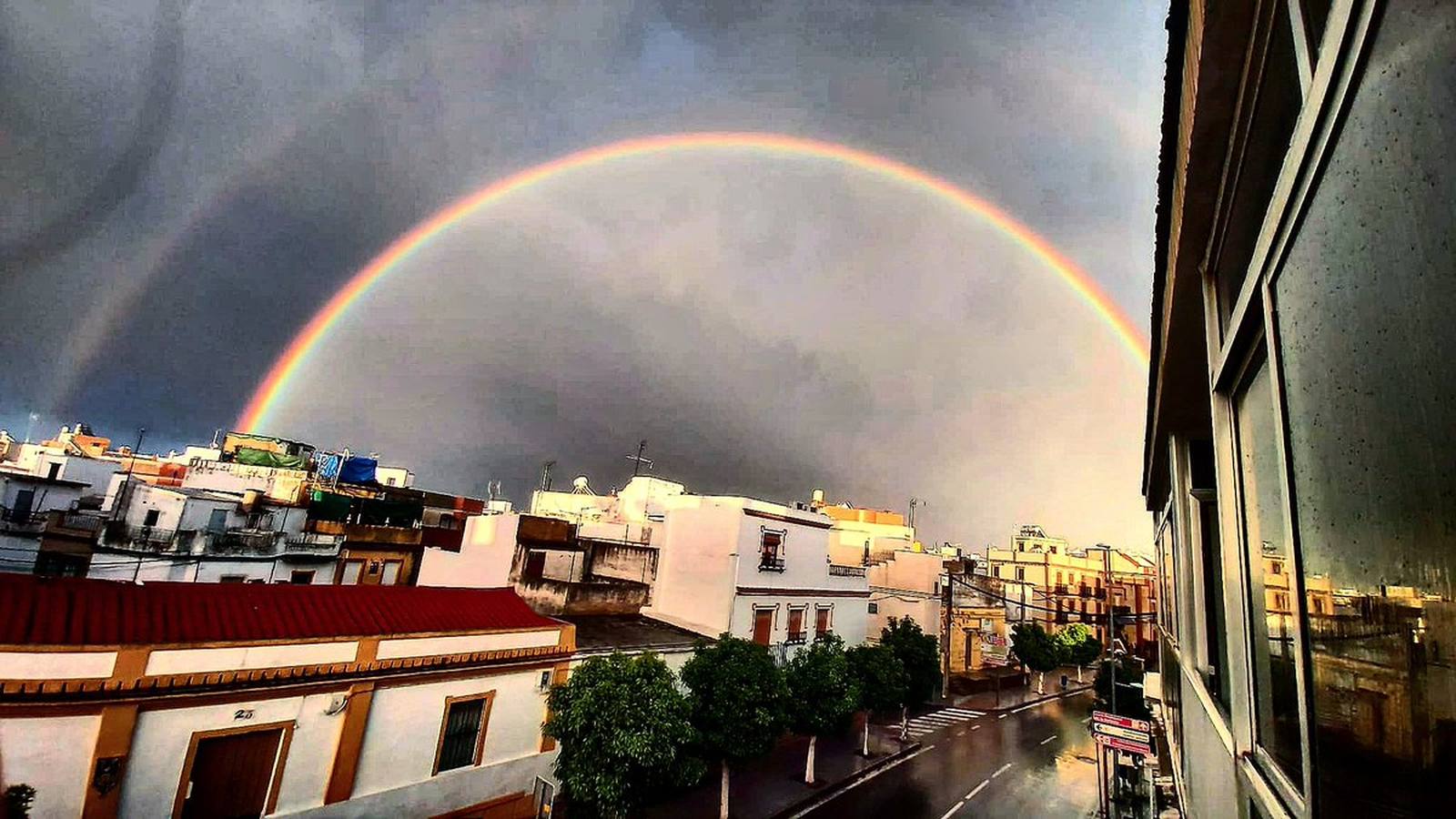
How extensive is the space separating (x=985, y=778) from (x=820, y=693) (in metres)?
7.75

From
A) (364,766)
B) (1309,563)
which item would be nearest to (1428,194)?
(1309,563)

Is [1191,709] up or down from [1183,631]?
down

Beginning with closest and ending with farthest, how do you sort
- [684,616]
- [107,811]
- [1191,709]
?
1. [1191,709]
2. [107,811]
3. [684,616]

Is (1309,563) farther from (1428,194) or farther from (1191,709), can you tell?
(1191,709)

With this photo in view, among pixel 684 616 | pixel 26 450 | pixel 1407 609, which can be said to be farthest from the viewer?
pixel 26 450

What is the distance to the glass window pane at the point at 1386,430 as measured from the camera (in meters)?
0.99

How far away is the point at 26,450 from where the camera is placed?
4244 centimetres

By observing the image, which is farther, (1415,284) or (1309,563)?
(1309,563)

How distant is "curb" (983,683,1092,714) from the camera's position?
117 feet

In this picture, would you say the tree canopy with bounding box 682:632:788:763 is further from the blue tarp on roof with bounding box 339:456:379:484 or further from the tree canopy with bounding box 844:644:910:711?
the blue tarp on roof with bounding box 339:456:379:484

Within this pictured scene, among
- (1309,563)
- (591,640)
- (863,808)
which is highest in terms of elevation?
(1309,563)

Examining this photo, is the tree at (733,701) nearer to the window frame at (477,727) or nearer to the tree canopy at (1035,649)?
the window frame at (477,727)

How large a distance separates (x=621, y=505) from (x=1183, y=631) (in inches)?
1600

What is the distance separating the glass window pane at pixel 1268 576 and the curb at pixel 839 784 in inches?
686
